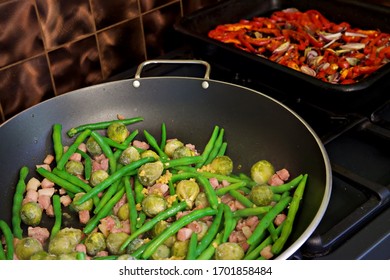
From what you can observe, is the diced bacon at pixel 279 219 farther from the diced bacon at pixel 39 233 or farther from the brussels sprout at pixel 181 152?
the diced bacon at pixel 39 233

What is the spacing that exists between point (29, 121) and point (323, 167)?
0.89m

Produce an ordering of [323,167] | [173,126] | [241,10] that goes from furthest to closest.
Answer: [241,10] < [173,126] < [323,167]

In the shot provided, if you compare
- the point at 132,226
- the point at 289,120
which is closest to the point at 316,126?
the point at 289,120

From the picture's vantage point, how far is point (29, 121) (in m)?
1.69

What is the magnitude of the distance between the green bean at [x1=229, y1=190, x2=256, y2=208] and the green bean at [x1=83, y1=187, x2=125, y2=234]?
32 centimetres

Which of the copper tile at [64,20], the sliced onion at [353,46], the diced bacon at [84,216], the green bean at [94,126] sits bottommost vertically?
the diced bacon at [84,216]

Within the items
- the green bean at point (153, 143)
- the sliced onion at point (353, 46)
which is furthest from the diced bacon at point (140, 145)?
the sliced onion at point (353, 46)

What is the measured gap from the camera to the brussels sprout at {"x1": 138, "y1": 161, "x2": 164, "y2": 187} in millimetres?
1566

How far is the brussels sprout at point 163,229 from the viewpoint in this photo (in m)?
1.38

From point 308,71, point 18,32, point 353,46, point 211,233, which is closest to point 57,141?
point 18,32

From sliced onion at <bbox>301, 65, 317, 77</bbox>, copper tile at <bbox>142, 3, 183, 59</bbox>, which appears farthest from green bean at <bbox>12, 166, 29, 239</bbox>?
sliced onion at <bbox>301, 65, 317, 77</bbox>

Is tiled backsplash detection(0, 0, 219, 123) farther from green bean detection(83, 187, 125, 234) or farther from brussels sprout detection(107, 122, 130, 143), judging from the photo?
green bean detection(83, 187, 125, 234)

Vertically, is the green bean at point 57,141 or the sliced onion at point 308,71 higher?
the sliced onion at point 308,71
